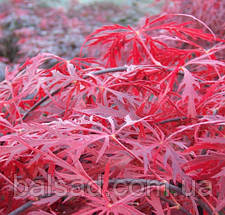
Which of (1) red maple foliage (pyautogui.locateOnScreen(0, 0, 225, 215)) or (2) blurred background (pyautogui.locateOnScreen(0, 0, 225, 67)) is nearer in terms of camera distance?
(1) red maple foliage (pyautogui.locateOnScreen(0, 0, 225, 215))

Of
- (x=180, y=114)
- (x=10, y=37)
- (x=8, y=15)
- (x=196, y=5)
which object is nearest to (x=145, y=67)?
(x=180, y=114)

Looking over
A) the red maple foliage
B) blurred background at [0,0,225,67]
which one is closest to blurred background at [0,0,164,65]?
blurred background at [0,0,225,67]

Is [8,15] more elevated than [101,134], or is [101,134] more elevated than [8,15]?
[8,15]

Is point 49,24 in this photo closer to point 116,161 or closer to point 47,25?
point 47,25

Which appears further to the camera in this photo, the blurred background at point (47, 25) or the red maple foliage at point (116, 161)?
the blurred background at point (47, 25)

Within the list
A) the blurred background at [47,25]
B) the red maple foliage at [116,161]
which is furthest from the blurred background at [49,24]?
the red maple foliage at [116,161]

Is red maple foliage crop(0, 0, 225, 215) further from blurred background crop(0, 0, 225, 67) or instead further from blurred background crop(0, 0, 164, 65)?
blurred background crop(0, 0, 164, 65)

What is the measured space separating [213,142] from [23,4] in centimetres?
320

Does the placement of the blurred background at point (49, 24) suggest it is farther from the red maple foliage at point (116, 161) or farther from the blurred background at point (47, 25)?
the red maple foliage at point (116, 161)

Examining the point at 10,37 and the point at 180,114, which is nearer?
the point at 180,114

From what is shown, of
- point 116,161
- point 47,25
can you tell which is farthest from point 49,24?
point 116,161

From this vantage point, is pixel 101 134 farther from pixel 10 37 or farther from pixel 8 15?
pixel 8 15

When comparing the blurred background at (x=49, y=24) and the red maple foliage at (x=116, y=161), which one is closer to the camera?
the red maple foliage at (x=116, y=161)

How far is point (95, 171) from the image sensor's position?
0.43m
